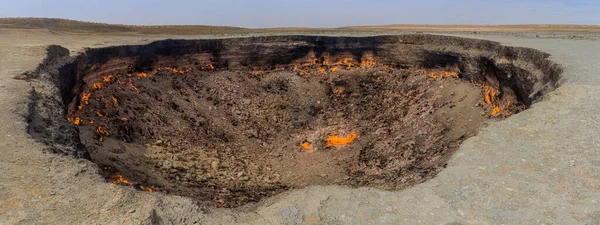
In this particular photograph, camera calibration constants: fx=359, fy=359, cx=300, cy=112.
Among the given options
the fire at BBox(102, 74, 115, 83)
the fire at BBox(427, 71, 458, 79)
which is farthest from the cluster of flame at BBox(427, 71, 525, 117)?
the fire at BBox(102, 74, 115, 83)

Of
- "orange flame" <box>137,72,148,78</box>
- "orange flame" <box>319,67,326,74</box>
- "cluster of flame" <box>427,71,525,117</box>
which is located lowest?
"cluster of flame" <box>427,71,525,117</box>

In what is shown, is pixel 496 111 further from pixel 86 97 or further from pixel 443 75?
pixel 86 97

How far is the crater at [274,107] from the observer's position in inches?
365

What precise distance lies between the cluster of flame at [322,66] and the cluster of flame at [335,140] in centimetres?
573

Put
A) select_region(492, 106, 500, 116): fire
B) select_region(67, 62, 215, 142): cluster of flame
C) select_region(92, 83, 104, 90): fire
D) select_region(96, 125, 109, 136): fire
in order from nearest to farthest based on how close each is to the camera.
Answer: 1. select_region(96, 125, 109, 136): fire
2. select_region(67, 62, 215, 142): cluster of flame
3. select_region(492, 106, 500, 116): fire
4. select_region(92, 83, 104, 90): fire

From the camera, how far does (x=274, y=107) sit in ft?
58.0

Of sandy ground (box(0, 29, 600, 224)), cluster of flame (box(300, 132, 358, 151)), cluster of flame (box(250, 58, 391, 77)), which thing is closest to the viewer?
sandy ground (box(0, 29, 600, 224))

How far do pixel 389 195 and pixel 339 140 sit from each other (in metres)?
10.1

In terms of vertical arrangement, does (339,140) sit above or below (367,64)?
below

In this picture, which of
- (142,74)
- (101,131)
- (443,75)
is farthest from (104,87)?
(443,75)

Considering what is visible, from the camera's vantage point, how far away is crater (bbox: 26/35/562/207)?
30.5 ft

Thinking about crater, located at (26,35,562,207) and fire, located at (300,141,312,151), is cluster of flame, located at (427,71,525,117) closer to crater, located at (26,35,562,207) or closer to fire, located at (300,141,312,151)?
crater, located at (26,35,562,207)

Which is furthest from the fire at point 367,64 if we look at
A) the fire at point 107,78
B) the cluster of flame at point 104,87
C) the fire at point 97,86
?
the fire at point 97,86

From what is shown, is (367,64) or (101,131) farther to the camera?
(367,64)
